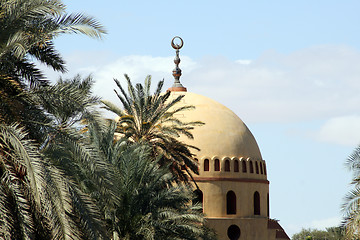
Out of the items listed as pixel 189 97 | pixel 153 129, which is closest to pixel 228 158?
pixel 189 97

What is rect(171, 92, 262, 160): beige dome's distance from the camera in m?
39.8

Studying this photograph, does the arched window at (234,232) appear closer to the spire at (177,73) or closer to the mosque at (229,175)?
the mosque at (229,175)

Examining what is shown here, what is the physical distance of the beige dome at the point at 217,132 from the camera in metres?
39.8

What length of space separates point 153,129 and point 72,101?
14483mm

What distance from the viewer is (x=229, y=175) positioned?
131 ft

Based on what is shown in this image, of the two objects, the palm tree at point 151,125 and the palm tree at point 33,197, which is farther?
the palm tree at point 151,125

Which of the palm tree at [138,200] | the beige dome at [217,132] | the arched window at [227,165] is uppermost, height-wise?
the beige dome at [217,132]

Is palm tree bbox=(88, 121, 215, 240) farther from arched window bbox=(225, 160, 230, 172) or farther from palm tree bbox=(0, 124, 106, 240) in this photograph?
arched window bbox=(225, 160, 230, 172)

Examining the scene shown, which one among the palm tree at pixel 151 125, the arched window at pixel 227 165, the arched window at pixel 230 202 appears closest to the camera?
the palm tree at pixel 151 125

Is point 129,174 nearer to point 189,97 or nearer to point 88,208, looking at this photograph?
point 88,208

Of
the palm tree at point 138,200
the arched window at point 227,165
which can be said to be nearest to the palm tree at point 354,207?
the palm tree at point 138,200

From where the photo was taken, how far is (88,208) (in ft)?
54.1

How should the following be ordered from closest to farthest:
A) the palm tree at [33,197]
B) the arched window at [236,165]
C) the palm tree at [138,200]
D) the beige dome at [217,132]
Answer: the palm tree at [33,197], the palm tree at [138,200], the beige dome at [217,132], the arched window at [236,165]

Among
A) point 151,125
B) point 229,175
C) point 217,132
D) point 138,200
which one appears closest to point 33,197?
point 138,200
